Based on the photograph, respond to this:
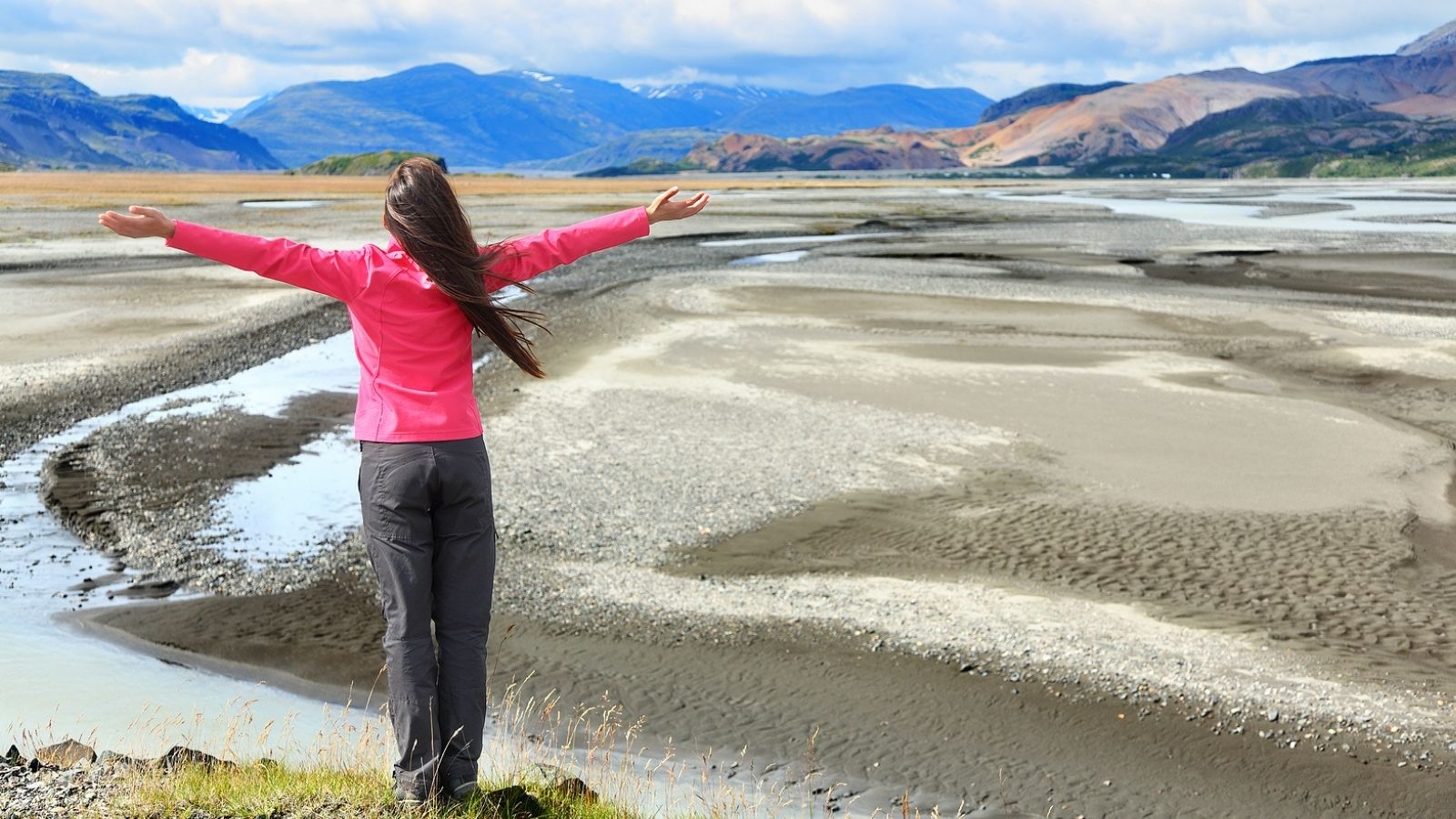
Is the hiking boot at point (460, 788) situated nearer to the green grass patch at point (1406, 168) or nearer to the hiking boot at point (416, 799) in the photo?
the hiking boot at point (416, 799)

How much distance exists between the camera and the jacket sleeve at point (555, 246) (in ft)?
17.2

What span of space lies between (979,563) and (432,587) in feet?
27.2

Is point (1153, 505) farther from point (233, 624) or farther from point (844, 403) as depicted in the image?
point (233, 624)

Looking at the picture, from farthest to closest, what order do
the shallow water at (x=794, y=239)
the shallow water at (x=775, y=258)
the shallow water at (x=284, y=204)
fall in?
the shallow water at (x=284, y=204), the shallow water at (x=794, y=239), the shallow water at (x=775, y=258)

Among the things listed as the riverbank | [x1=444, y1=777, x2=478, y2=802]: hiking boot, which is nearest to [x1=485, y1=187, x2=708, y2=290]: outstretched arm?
[x1=444, y1=777, x2=478, y2=802]: hiking boot

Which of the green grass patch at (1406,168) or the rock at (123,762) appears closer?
the rock at (123,762)

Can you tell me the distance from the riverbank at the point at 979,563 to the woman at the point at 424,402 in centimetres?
384

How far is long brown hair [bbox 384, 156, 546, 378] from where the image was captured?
195 inches

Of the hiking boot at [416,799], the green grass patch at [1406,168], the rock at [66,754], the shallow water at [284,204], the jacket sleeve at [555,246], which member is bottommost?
the rock at [66,754]

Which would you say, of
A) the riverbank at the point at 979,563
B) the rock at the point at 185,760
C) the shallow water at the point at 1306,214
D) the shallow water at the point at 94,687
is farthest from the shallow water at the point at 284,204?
the rock at the point at 185,760

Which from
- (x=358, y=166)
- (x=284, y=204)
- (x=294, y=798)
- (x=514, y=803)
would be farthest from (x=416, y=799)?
(x=358, y=166)

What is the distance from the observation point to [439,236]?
498 cm

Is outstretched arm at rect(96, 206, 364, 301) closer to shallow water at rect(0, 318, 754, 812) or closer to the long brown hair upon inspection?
the long brown hair

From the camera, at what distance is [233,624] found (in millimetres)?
11047
